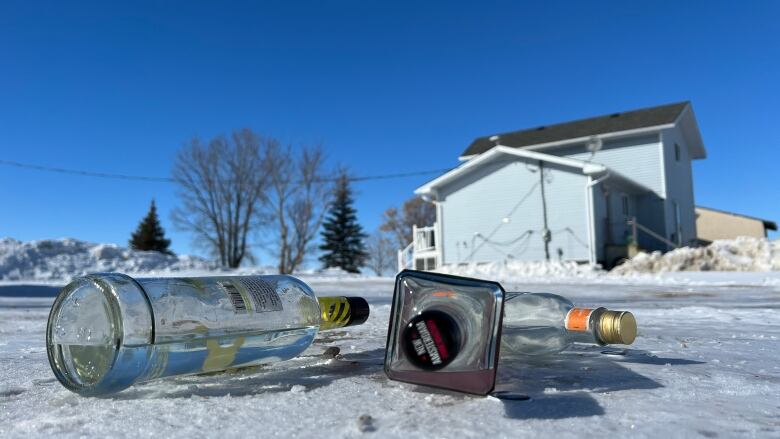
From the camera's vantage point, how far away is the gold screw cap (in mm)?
1093

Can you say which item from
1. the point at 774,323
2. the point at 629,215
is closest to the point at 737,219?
the point at 629,215

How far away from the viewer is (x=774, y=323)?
8.13 feet

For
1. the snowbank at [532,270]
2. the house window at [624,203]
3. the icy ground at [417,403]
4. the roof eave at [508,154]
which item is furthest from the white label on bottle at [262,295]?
the house window at [624,203]

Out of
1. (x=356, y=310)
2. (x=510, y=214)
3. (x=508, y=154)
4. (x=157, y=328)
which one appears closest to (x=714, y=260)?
(x=510, y=214)

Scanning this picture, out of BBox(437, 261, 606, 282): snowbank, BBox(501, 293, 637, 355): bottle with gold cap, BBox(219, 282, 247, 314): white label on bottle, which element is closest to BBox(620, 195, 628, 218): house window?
BBox(437, 261, 606, 282): snowbank

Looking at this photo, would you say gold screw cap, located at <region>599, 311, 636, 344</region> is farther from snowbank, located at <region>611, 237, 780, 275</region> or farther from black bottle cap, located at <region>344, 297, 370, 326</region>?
snowbank, located at <region>611, 237, 780, 275</region>

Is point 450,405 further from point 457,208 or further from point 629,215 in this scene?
point 629,215

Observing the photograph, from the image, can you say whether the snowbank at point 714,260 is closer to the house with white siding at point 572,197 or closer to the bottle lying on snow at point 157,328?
the house with white siding at point 572,197

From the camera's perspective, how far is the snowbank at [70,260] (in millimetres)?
18469

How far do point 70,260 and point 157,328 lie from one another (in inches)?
895

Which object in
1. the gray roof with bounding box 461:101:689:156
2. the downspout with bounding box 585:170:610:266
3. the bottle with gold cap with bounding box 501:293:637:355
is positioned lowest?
the bottle with gold cap with bounding box 501:293:637:355

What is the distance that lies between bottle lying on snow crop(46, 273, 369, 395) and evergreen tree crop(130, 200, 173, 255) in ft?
120

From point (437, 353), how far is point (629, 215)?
17.6 meters

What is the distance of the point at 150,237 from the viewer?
1382 inches
